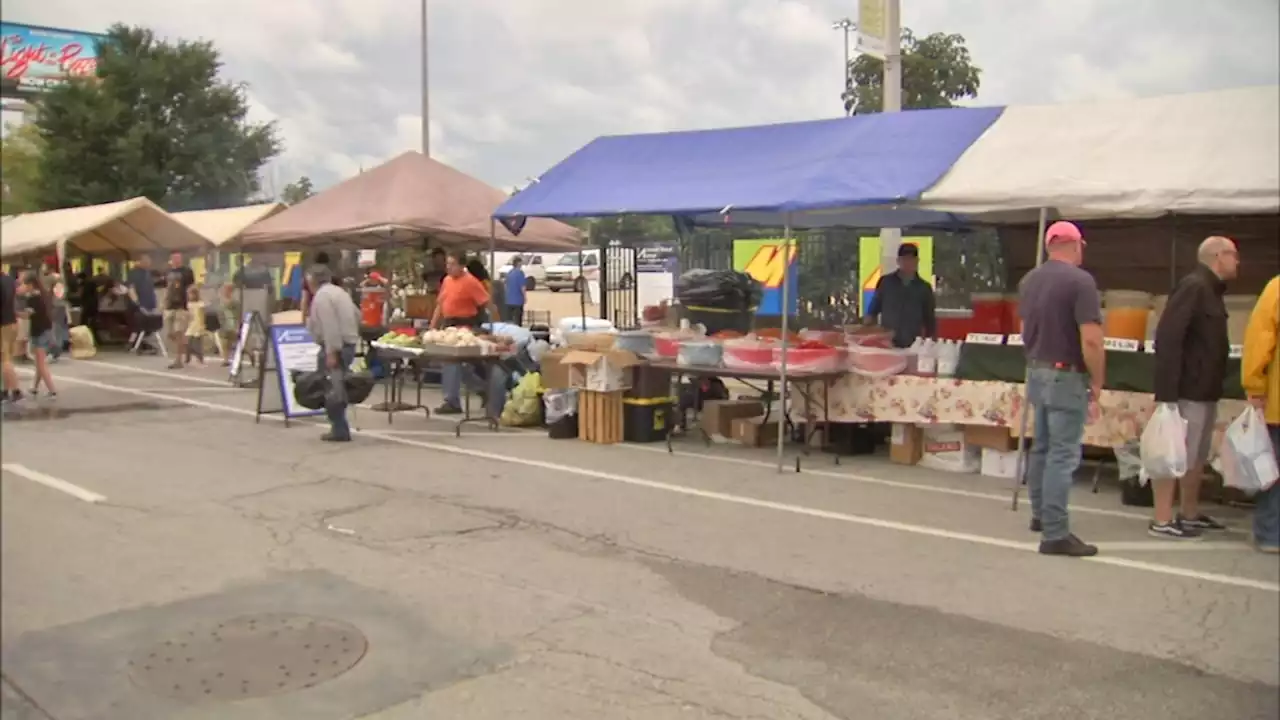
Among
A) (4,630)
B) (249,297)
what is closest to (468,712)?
(4,630)

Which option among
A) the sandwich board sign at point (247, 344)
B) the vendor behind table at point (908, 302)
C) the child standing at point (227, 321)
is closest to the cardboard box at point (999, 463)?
the vendor behind table at point (908, 302)

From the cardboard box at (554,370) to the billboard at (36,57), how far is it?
9176 mm

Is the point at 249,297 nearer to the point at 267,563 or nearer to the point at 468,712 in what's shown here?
the point at 267,563

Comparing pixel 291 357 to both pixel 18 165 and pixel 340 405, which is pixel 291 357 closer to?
pixel 340 405

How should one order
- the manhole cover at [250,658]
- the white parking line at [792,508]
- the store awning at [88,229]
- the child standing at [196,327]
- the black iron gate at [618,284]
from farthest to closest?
the black iron gate at [618,284], the child standing at [196,327], the white parking line at [792,508], the manhole cover at [250,658], the store awning at [88,229]

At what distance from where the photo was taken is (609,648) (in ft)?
15.3

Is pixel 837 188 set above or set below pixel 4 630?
above

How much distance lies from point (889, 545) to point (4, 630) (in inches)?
222

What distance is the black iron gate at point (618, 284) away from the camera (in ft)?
50.2

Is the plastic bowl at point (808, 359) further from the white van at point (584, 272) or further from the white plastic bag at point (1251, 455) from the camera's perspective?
the white van at point (584, 272)

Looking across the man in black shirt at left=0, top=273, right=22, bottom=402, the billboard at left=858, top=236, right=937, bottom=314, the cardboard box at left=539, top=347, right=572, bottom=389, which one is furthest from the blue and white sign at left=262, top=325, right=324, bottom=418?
the man in black shirt at left=0, top=273, right=22, bottom=402

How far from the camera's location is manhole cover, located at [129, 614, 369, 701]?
4.00 metres

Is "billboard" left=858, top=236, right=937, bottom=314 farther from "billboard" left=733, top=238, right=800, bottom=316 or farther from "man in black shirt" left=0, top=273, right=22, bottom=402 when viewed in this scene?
"man in black shirt" left=0, top=273, right=22, bottom=402

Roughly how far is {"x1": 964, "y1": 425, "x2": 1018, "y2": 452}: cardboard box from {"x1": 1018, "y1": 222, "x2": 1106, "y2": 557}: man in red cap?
7.20 ft
